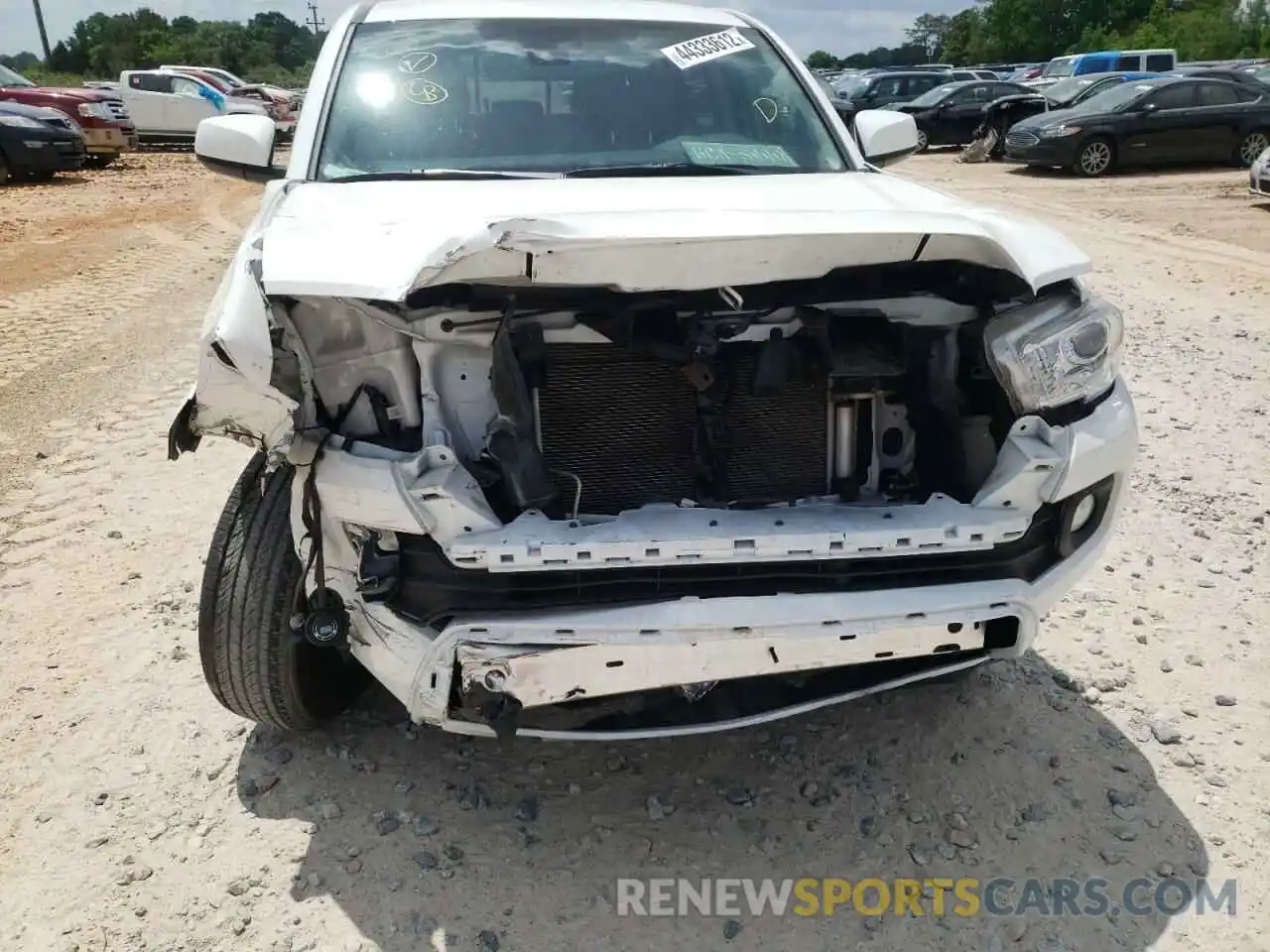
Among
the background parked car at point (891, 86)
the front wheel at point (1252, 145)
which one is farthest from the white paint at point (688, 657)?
the background parked car at point (891, 86)

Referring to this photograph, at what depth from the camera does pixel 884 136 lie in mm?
3807

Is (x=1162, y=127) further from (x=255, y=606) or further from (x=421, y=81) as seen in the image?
(x=255, y=606)

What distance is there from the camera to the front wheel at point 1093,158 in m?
15.9

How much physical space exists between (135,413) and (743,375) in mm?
4141

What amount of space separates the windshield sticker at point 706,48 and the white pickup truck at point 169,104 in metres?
18.4

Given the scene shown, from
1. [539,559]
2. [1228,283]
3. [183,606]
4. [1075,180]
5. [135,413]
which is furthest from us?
[1075,180]

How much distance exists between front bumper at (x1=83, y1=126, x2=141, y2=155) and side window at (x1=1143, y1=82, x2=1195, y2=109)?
53.4 feet

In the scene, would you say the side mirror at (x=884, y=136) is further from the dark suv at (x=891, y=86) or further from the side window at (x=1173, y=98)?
the dark suv at (x=891, y=86)

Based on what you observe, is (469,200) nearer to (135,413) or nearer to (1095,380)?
(1095,380)

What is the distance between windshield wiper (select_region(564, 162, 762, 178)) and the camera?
304cm

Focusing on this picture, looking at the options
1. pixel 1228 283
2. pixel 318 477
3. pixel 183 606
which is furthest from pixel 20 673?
pixel 1228 283

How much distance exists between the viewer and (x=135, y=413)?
544 cm

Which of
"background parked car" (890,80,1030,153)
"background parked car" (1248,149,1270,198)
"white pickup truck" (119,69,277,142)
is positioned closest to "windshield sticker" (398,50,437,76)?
"background parked car" (1248,149,1270,198)

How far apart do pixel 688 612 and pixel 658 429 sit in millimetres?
556
